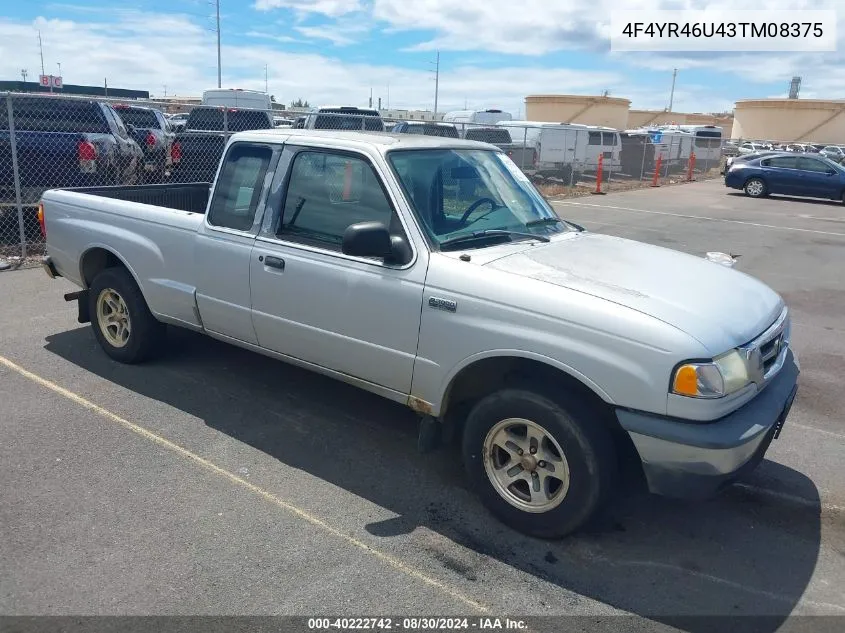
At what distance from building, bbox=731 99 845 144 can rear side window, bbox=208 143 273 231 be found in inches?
2558

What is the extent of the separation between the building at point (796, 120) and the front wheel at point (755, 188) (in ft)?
138

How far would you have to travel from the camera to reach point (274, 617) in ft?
9.58

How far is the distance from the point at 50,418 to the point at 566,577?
133 inches

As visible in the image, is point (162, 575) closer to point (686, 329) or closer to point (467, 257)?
point (467, 257)

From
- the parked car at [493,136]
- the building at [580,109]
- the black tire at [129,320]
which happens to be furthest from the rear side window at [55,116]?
the building at [580,109]

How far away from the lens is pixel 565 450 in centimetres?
329

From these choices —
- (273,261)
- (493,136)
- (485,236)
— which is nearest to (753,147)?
(493,136)

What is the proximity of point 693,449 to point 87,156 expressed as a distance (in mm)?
9464

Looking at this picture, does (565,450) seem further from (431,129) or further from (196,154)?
(431,129)

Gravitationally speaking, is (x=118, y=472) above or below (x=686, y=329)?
below

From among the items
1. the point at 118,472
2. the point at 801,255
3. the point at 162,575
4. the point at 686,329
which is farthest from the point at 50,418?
the point at 801,255

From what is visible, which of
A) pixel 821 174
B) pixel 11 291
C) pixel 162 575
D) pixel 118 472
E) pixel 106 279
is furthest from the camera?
pixel 821 174

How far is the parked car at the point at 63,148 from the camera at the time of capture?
956cm

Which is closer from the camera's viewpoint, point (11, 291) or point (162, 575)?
point (162, 575)
